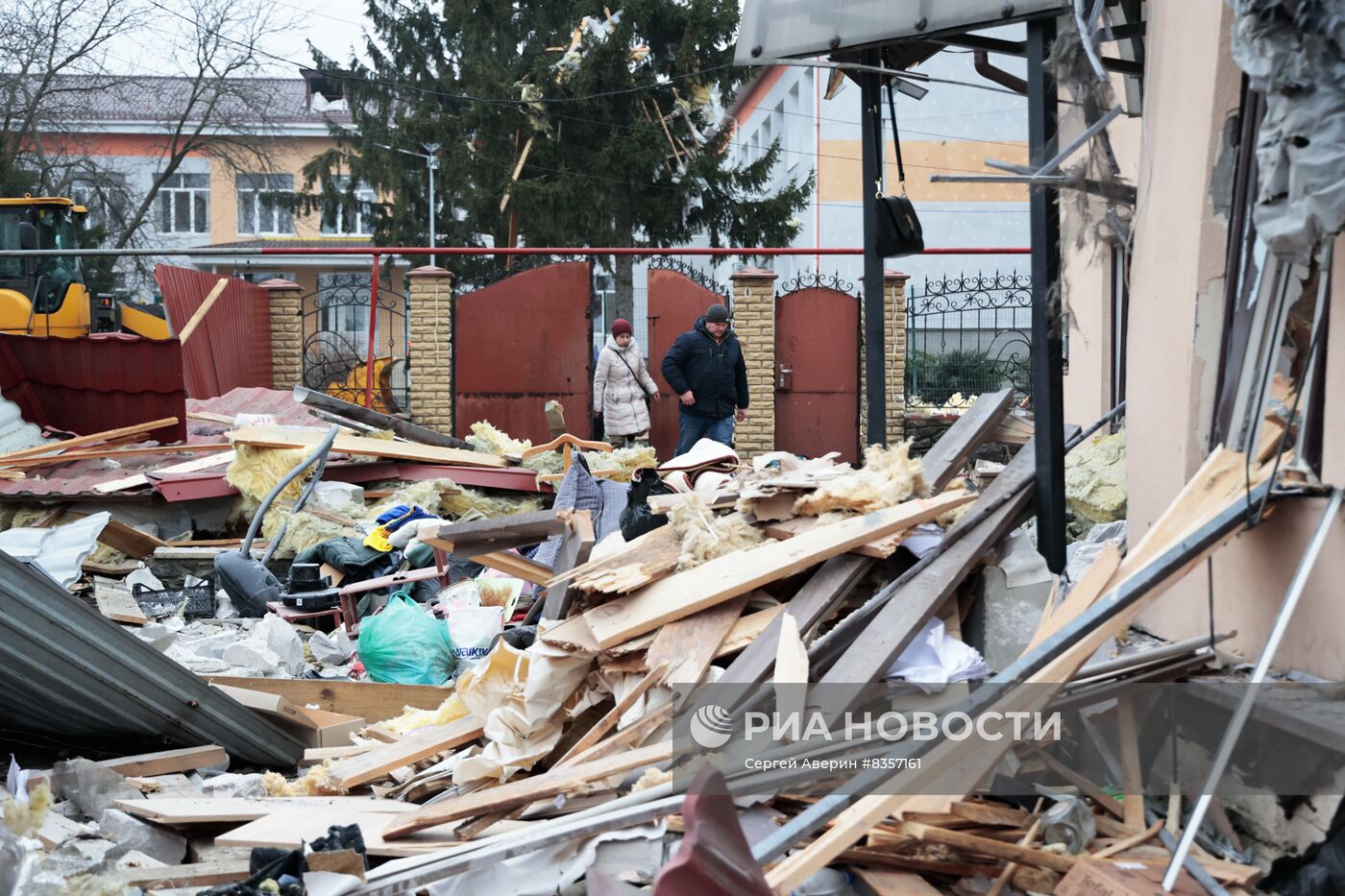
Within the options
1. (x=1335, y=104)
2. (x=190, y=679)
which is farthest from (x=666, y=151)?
(x=1335, y=104)

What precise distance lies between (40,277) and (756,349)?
8780 millimetres

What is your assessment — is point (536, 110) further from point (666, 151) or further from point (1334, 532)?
point (1334, 532)

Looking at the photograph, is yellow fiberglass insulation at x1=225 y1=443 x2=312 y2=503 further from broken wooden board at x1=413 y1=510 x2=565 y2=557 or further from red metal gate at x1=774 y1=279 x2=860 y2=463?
red metal gate at x1=774 y1=279 x2=860 y2=463

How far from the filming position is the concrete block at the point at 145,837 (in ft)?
12.8

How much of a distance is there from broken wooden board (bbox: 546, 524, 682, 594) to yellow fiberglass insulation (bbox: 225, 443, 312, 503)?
5603mm

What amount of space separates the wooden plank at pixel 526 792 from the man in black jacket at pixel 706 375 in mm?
8465

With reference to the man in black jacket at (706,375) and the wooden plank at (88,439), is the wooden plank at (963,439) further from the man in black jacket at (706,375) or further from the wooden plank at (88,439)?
the wooden plank at (88,439)

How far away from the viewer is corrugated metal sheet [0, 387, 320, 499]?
9750mm

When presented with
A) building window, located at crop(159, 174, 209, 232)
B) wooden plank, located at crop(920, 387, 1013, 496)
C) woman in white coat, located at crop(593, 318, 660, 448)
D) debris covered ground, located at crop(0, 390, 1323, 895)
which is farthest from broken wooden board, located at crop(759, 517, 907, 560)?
building window, located at crop(159, 174, 209, 232)

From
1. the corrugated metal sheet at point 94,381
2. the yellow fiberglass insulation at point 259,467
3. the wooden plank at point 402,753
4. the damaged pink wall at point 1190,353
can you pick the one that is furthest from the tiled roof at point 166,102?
the damaged pink wall at point 1190,353

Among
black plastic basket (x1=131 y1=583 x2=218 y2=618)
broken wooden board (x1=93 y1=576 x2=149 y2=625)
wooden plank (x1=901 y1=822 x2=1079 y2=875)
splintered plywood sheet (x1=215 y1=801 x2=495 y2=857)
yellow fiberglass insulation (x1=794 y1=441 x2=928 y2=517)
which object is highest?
yellow fiberglass insulation (x1=794 y1=441 x2=928 y2=517)

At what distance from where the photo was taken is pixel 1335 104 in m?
2.88

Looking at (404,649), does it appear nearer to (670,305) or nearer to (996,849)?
(996,849)

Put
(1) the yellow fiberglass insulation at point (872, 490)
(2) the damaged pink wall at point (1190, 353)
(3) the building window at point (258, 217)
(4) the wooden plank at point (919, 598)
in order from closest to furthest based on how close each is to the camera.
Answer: (2) the damaged pink wall at point (1190, 353) < (4) the wooden plank at point (919, 598) < (1) the yellow fiberglass insulation at point (872, 490) < (3) the building window at point (258, 217)
